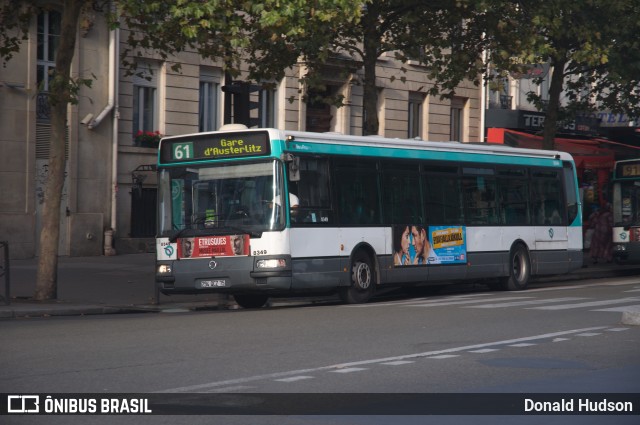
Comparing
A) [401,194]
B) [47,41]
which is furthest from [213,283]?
[47,41]

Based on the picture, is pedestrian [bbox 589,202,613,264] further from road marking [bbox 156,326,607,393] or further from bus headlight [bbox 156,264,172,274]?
road marking [bbox 156,326,607,393]

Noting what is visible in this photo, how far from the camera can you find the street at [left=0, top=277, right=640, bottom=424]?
930 centimetres

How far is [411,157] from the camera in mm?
21656

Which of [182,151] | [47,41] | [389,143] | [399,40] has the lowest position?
[182,151]

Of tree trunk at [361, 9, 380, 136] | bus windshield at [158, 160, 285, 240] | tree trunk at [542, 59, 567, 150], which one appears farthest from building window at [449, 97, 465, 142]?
bus windshield at [158, 160, 285, 240]

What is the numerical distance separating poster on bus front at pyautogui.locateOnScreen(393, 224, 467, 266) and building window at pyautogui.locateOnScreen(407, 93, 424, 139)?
1842 centimetres

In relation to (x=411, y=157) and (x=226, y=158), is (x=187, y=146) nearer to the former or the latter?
(x=226, y=158)

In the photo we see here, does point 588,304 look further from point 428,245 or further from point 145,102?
point 145,102

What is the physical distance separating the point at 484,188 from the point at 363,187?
4257 millimetres

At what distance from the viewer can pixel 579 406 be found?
8.41 metres

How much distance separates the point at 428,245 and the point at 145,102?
12.3 meters

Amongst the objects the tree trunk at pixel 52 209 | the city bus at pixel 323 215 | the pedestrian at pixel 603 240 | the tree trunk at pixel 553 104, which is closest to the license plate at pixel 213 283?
the city bus at pixel 323 215

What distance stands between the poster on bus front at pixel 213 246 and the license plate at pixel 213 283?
0.38m

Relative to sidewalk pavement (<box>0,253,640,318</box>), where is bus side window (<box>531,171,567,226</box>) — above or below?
above
